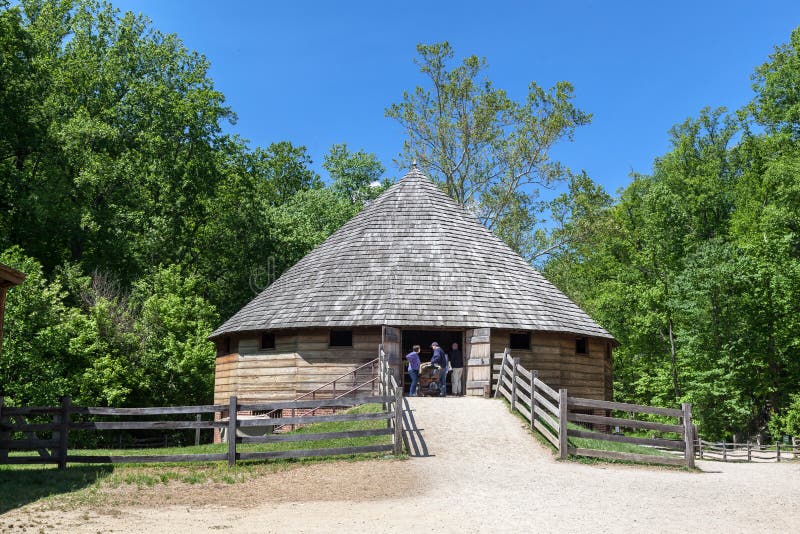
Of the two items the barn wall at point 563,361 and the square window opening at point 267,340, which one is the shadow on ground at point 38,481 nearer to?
the square window opening at point 267,340

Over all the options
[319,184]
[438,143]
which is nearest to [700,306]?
[438,143]

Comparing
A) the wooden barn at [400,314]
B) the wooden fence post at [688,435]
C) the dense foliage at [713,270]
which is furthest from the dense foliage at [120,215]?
the wooden fence post at [688,435]

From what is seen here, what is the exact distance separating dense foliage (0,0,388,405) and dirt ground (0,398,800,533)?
1640 cm

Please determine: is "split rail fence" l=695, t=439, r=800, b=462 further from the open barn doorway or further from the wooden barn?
the open barn doorway

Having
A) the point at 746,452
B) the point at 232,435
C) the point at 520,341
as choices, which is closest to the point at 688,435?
the point at 520,341

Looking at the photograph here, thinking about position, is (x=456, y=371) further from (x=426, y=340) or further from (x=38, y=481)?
(x=38, y=481)

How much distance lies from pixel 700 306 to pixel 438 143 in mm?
16186

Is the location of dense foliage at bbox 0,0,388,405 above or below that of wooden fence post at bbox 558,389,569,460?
above

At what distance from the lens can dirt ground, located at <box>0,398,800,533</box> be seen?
32.4 ft

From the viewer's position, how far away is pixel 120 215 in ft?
118

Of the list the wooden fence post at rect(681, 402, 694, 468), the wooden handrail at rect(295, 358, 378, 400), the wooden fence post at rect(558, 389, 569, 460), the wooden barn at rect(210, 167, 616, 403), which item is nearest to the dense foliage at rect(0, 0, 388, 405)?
the wooden barn at rect(210, 167, 616, 403)

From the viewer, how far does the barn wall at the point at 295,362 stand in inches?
862

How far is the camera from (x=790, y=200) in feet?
104

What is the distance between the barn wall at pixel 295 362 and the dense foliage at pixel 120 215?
25.1ft
